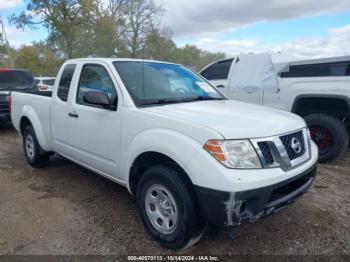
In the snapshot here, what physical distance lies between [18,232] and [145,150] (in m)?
1.66

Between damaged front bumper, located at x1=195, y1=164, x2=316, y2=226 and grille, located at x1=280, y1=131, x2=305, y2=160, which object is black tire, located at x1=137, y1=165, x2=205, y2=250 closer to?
damaged front bumper, located at x1=195, y1=164, x2=316, y2=226

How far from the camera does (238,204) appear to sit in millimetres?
2332

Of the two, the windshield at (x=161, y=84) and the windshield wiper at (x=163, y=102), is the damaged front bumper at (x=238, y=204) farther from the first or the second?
the windshield at (x=161, y=84)

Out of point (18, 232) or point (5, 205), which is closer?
point (18, 232)

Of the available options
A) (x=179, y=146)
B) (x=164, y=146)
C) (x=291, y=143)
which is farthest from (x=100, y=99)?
(x=291, y=143)

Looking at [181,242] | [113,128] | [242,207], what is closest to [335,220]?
[242,207]

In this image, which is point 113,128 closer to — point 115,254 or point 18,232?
point 115,254

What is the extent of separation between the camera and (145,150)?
113 inches

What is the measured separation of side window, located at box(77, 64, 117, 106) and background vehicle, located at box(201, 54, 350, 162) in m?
3.56

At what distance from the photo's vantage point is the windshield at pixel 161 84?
331cm

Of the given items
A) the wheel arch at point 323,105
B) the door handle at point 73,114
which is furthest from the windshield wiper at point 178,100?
the wheel arch at point 323,105

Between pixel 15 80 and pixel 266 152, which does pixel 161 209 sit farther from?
pixel 15 80

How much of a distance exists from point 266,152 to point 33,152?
409 cm

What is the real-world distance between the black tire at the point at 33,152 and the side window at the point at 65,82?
1.15 metres
